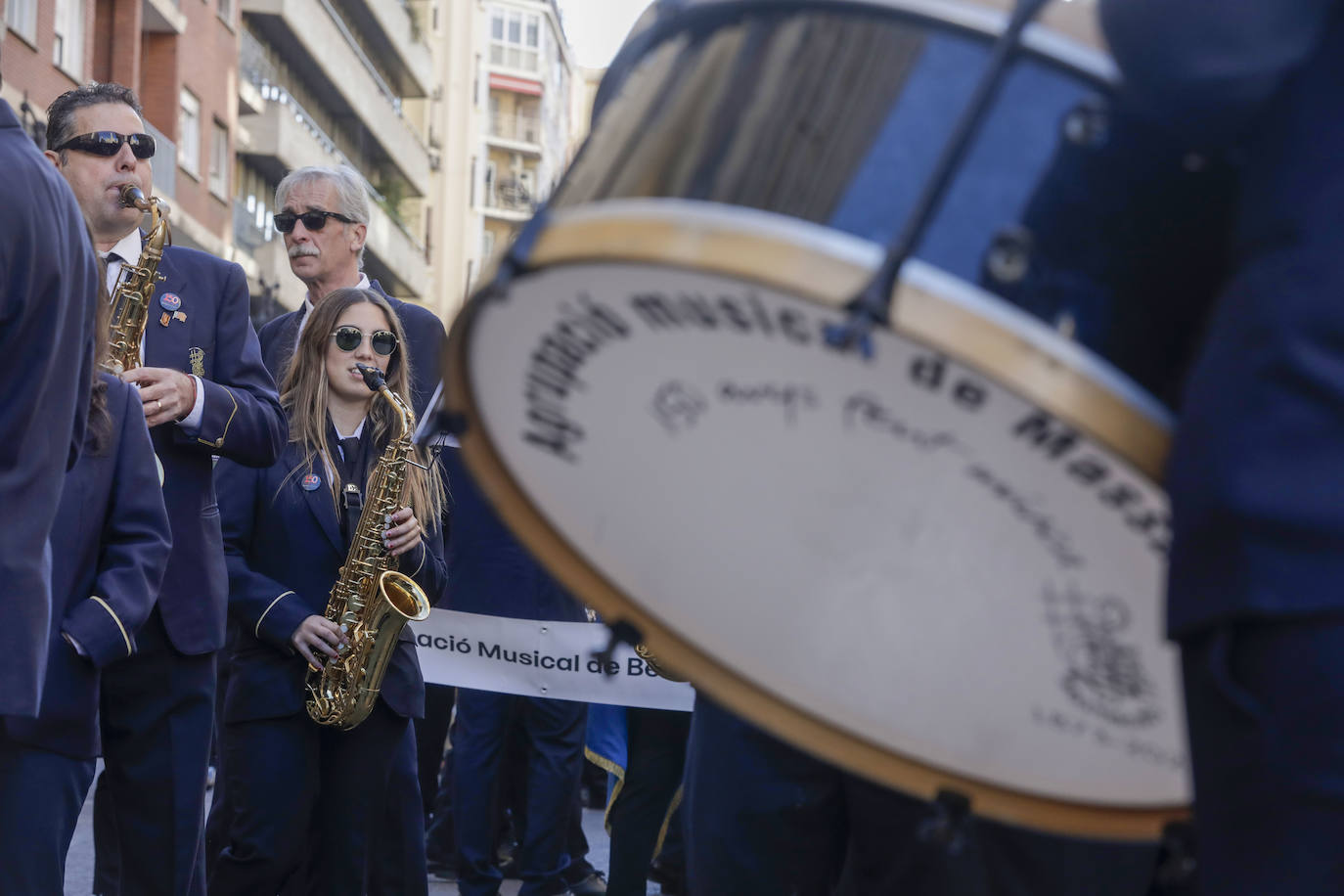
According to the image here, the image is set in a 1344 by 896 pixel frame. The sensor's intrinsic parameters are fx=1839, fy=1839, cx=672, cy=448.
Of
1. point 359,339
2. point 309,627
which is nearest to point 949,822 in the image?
point 309,627

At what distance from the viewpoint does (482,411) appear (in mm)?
2148

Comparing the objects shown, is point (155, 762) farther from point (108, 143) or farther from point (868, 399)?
point (868, 399)

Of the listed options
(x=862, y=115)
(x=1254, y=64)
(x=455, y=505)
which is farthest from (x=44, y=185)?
(x=455, y=505)

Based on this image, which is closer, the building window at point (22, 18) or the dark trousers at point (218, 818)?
the dark trousers at point (218, 818)

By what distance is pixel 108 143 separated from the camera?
17.3ft

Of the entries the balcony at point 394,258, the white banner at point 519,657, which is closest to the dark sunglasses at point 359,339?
the white banner at point 519,657

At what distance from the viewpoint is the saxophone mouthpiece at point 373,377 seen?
5.77m

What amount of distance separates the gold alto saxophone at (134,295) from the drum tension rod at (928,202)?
12.6ft

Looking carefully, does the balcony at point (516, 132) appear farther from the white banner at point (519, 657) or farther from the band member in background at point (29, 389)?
the band member in background at point (29, 389)

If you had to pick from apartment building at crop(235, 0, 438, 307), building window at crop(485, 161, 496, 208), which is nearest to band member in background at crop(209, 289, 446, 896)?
apartment building at crop(235, 0, 438, 307)

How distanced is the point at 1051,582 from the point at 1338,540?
1.03 ft

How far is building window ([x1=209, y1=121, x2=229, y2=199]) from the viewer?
33.3 meters

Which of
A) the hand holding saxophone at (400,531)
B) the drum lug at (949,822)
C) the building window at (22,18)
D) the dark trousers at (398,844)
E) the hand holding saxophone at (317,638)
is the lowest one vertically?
the drum lug at (949,822)

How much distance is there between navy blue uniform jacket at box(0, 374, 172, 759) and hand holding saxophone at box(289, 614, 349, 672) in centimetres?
79
